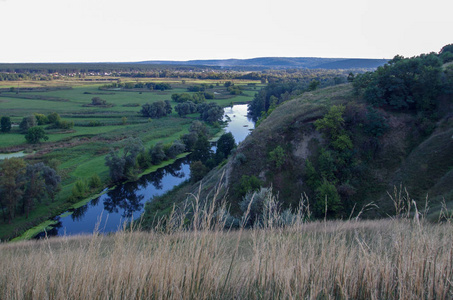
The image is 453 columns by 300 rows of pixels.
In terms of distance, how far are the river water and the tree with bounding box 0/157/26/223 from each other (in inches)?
140

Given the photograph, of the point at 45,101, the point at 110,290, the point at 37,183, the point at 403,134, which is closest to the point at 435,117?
the point at 403,134

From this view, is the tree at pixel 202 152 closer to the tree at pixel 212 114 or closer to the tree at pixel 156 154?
the tree at pixel 156 154

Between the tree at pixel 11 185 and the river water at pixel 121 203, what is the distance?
3.57 metres

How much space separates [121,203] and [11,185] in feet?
30.8

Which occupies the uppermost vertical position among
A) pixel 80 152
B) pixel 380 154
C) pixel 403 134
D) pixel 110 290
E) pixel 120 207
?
pixel 110 290

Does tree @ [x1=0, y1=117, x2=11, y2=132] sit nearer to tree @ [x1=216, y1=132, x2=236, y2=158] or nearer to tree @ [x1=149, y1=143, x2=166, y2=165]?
tree @ [x1=149, y1=143, x2=166, y2=165]

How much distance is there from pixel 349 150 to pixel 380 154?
2431mm

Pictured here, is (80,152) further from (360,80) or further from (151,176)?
(360,80)

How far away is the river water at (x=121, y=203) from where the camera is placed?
23828mm

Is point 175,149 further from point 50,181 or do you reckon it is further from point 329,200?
point 329,200

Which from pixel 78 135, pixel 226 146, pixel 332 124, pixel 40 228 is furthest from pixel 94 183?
pixel 332 124

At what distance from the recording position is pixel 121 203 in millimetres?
28531

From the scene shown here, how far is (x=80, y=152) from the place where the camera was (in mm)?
41094

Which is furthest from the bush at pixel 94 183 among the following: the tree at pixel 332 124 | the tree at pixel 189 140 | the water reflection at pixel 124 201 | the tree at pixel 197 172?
the tree at pixel 332 124
